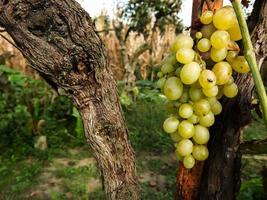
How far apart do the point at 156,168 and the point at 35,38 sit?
Result: 250 cm

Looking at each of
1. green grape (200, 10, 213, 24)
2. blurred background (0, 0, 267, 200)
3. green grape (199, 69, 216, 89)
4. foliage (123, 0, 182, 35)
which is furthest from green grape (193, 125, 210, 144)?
foliage (123, 0, 182, 35)

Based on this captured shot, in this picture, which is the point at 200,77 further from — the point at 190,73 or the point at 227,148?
the point at 227,148

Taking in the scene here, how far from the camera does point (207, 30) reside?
0.79 m

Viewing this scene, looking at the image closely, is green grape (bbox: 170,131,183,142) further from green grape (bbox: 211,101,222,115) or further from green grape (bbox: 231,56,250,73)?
green grape (bbox: 231,56,250,73)

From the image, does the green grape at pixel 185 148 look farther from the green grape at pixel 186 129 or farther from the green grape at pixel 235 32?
the green grape at pixel 235 32

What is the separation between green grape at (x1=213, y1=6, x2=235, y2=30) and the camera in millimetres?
729

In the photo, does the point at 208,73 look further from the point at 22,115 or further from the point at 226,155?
the point at 22,115

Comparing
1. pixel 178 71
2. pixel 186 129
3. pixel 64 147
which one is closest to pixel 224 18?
pixel 178 71

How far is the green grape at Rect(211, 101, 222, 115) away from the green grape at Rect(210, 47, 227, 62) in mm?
114

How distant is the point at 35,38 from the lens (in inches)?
31.9

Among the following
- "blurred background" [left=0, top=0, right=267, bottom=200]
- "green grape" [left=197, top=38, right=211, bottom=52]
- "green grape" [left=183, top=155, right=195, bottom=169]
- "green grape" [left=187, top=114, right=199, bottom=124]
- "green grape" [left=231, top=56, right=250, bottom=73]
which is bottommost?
"blurred background" [left=0, top=0, right=267, bottom=200]

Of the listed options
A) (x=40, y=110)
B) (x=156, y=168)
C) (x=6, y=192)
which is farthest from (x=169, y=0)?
(x=6, y=192)

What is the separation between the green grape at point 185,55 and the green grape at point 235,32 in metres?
0.09

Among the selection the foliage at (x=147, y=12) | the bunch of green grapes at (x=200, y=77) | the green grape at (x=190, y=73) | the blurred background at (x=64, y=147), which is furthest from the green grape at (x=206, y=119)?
the foliage at (x=147, y=12)
